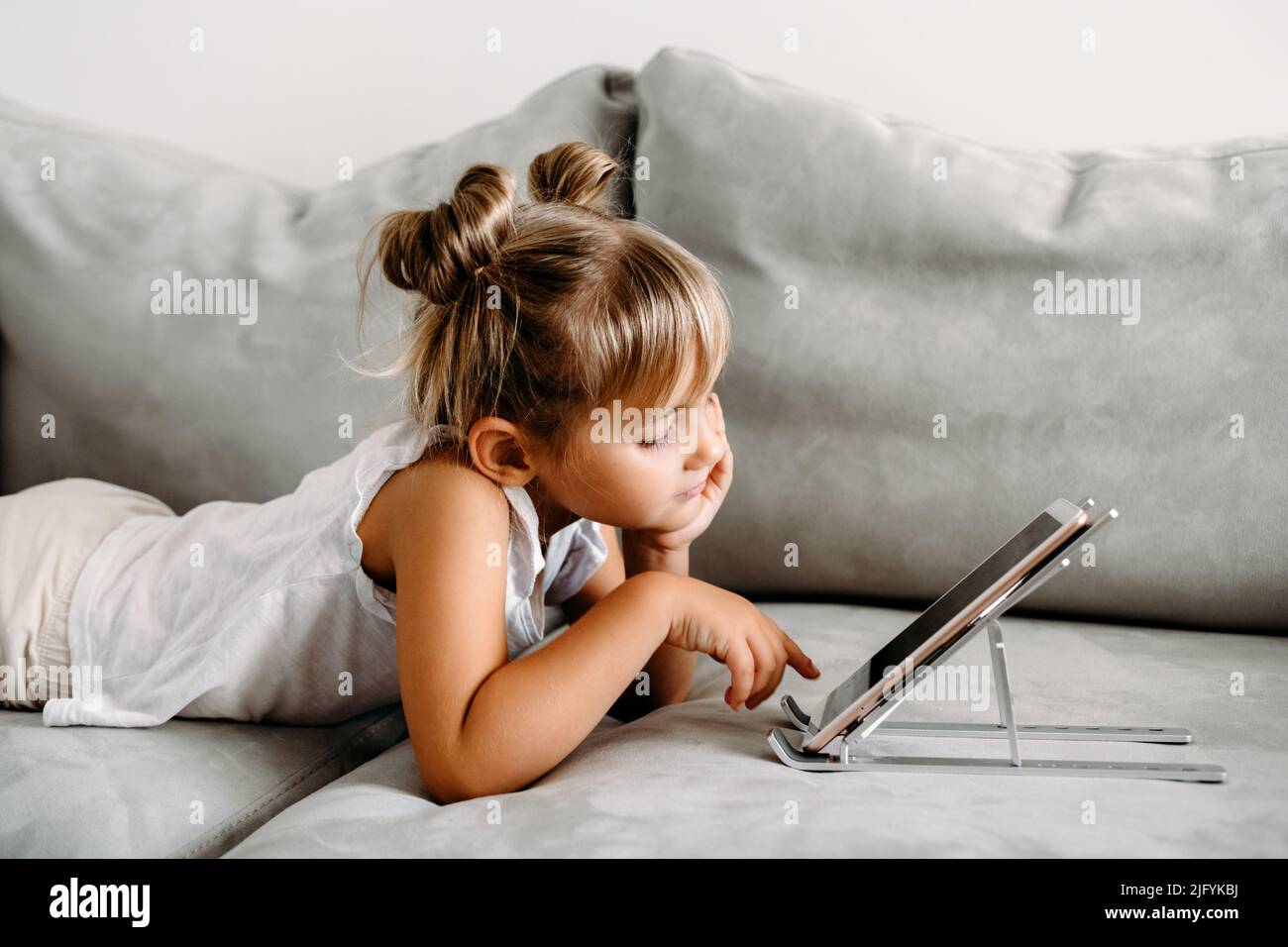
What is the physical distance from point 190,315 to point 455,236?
23.1 inches

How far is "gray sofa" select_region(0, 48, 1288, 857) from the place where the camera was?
89 cm

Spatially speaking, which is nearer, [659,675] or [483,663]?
[483,663]

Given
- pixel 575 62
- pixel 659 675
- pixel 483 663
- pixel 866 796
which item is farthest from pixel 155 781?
pixel 575 62

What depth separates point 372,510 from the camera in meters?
0.97

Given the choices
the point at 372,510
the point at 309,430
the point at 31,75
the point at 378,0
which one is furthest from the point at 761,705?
the point at 31,75

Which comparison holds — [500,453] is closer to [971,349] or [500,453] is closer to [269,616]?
[269,616]

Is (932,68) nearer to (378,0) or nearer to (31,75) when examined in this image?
(378,0)

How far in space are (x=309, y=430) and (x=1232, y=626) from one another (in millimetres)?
1052

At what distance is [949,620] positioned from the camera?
75 centimetres

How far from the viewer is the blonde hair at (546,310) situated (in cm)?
89

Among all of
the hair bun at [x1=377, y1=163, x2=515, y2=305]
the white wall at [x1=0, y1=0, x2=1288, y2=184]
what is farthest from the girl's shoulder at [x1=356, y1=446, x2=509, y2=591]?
the white wall at [x1=0, y1=0, x2=1288, y2=184]

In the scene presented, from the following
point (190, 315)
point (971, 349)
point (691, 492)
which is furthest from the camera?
point (190, 315)

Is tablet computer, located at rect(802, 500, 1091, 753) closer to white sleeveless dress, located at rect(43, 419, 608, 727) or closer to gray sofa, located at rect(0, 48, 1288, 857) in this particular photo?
gray sofa, located at rect(0, 48, 1288, 857)

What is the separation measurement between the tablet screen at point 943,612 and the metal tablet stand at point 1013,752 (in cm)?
2
